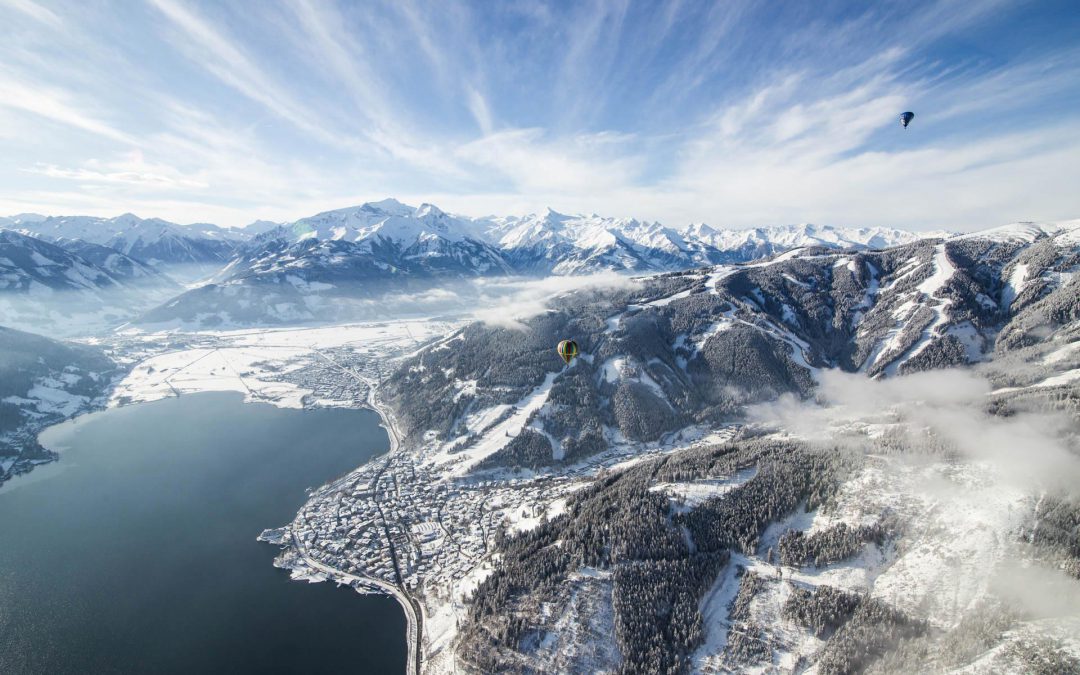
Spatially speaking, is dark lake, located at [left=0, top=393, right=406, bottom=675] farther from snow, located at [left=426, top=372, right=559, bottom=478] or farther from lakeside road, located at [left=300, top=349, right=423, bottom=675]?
snow, located at [left=426, top=372, right=559, bottom=478]

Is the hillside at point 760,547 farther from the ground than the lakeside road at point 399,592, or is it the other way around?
the hillside at point 760,547

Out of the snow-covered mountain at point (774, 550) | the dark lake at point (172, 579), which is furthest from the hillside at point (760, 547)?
the dark lake at point (172, 579)

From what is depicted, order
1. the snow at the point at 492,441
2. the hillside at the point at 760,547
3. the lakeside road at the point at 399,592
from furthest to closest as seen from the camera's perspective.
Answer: the snow at the point at 492,441
the lakeside road at the point at 399,592
the hillside at the point at 760,547

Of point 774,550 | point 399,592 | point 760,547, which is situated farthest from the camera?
point 399,592

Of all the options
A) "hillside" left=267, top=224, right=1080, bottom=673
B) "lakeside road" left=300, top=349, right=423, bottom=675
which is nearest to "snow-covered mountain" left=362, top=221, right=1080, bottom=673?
"hillside" left=267, top=224, right=1080, bottom=673

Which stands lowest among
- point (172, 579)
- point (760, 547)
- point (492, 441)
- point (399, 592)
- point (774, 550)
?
point (172, 579)

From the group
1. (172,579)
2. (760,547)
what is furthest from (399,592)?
(760,547)

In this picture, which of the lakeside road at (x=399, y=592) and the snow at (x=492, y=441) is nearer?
the lakeside road at (x=399, y=592)

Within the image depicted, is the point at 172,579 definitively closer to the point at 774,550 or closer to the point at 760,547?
the point at 760,547

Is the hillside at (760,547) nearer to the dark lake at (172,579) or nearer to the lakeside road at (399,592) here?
the lakeside road at (399,592)
